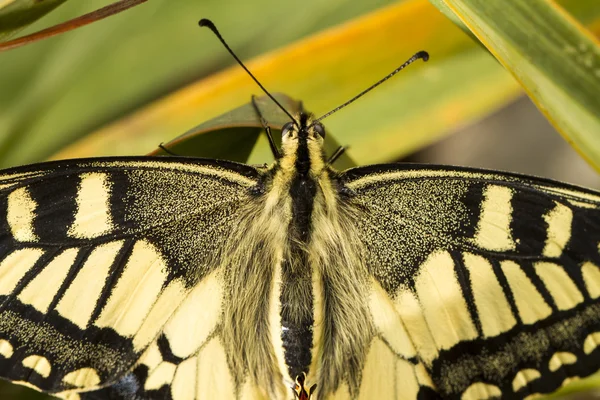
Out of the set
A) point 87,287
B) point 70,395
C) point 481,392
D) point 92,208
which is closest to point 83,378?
point 70,395

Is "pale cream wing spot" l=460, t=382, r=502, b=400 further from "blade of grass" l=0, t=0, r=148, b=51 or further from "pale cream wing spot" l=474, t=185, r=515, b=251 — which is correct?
"blade of grass" l=0, t=0, r=148, b=51

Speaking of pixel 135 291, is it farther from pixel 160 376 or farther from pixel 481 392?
pixel 481 392

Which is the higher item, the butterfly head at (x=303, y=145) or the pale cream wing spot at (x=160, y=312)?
the butterfly head at (x=303, y=145)

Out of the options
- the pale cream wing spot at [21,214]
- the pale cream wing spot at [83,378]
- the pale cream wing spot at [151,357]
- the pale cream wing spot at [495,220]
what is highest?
the pale cream wing spot at [21,214]

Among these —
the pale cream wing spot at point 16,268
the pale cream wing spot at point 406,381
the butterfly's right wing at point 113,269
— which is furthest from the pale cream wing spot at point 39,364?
the pale cream wing spot at point 406,381

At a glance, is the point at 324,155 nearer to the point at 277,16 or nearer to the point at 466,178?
the point at 466,178

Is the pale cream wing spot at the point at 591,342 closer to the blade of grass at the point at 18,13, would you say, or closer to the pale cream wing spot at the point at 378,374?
the pale cream wing spot at the point at 378,374

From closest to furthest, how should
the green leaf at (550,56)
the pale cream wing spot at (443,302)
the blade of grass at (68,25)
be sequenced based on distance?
the green leaf at (550,56) < the blade of grass at (68,25) < the pale cream wing spot at (443,302)

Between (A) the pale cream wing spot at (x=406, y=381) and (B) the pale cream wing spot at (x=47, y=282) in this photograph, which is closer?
(B) the pale cream wing spot at (x=47, y=282)
